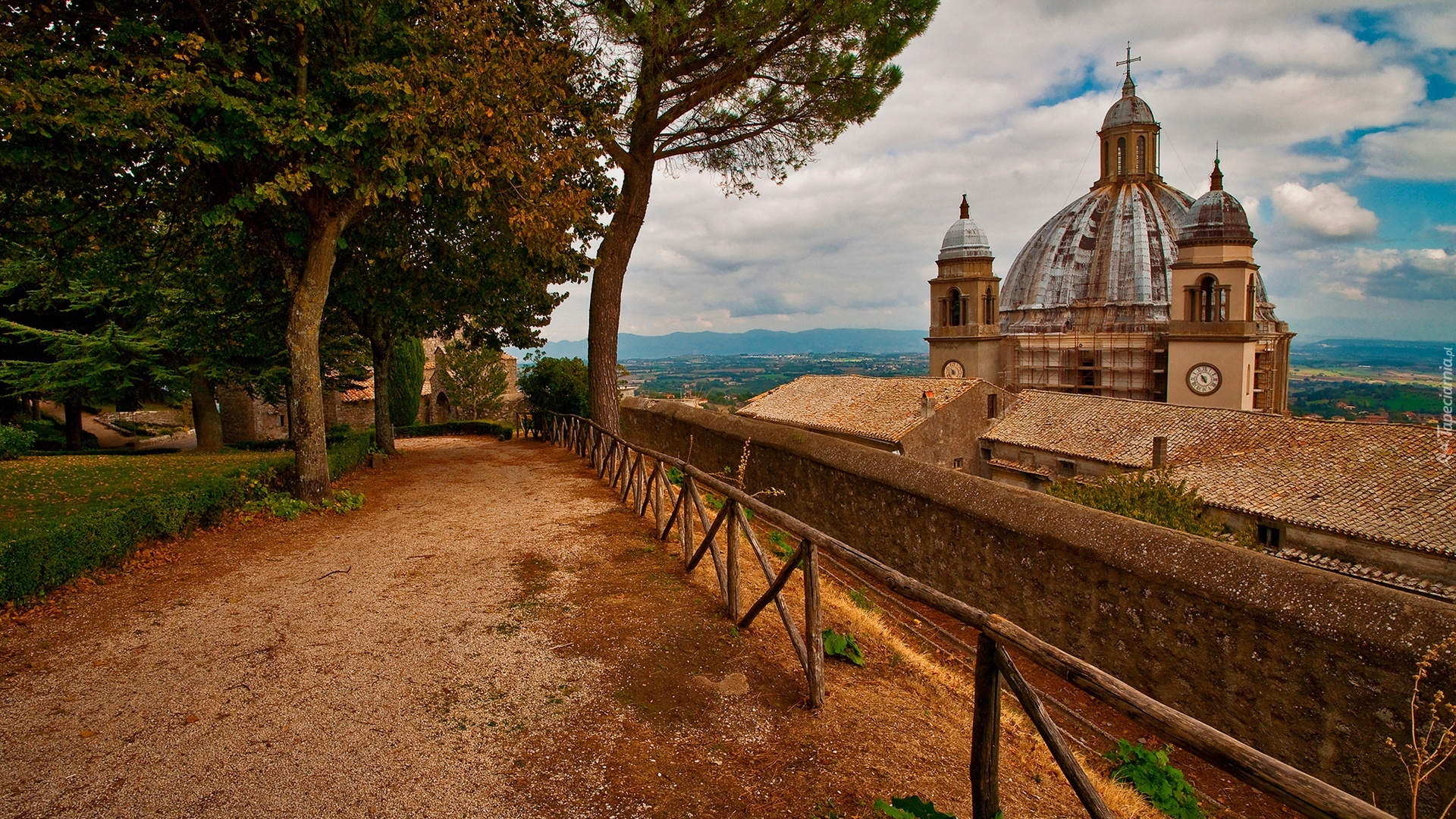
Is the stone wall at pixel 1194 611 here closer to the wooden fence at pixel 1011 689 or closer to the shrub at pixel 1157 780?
the shrub at pixel 1157 780

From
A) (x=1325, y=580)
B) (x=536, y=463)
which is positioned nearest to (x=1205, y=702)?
(x=1325, y=580)

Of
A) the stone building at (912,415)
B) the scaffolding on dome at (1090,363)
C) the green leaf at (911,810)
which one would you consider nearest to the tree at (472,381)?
the stone building at (912,415)

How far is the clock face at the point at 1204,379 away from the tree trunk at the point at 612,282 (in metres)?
29.3

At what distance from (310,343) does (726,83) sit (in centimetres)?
822

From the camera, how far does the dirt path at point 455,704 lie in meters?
3.81

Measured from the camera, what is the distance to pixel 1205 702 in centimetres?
687

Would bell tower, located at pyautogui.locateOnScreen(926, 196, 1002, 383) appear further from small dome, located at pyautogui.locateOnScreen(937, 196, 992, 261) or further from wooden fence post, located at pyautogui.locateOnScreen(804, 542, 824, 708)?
wooden fence post, located at pyautogui.locateOnScreen(804, 542, 824, 708)

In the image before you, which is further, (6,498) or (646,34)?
(646,34)

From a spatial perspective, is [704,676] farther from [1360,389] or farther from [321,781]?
[1360,389]

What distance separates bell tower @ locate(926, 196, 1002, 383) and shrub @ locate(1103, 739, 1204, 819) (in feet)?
106

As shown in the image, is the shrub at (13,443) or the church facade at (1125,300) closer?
the shrub at (13,443)

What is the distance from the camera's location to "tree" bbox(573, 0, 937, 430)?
37.4 ft

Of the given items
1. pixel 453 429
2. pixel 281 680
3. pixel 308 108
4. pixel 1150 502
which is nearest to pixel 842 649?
pixel 281 680

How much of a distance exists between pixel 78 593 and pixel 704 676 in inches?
240
